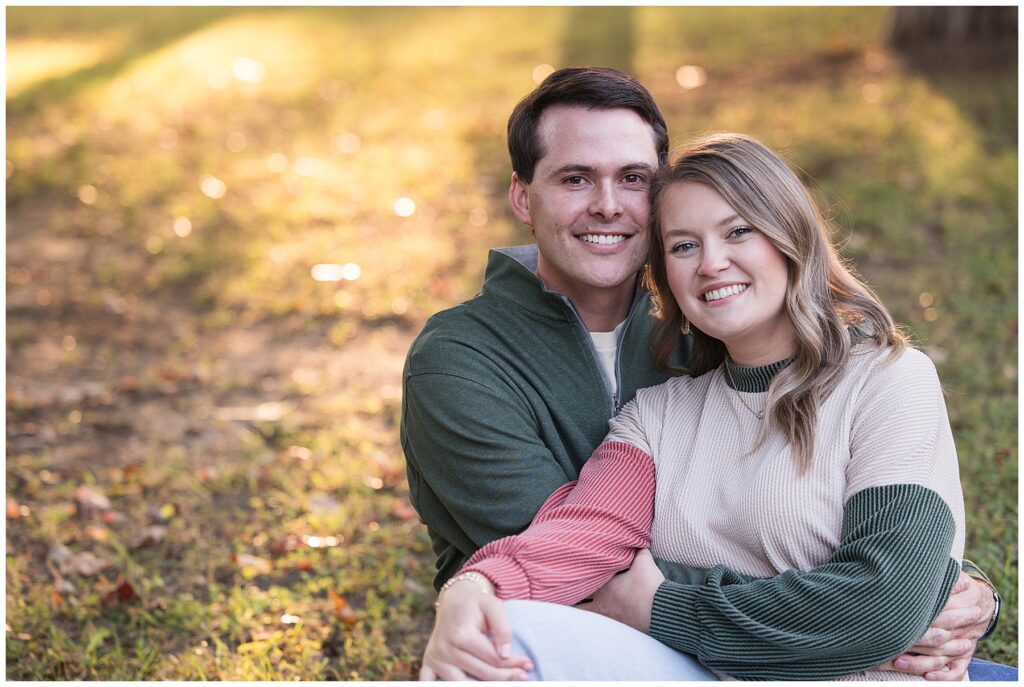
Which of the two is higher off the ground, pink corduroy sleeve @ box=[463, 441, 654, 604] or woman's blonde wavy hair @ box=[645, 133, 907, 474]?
woman's blonde wavy hair @ box=[645, 133, 907, 474]

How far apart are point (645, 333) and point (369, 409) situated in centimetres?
238

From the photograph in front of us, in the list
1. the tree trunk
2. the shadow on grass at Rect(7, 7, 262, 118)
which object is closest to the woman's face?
the tree trunk

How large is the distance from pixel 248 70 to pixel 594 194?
7.97 metres

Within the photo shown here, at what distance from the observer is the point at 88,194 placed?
25.7ft

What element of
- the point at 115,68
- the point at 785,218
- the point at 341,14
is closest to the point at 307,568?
the point at 785,218

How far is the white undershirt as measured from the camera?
3.14 meters

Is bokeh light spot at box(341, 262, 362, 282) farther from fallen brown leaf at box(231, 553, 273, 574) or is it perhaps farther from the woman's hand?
the woman's hand

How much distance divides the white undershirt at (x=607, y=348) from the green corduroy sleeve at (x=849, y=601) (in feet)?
2.73

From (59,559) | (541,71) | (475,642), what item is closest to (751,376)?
(475,642)

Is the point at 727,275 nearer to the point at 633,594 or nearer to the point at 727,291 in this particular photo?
the point at 727,291

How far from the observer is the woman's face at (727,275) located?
260cm

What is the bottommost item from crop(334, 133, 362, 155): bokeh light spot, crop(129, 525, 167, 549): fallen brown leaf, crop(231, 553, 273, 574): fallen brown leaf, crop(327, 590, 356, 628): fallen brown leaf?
crop(327, 590, 356, 628): fallen brown leaf

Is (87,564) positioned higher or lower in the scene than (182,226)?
lower

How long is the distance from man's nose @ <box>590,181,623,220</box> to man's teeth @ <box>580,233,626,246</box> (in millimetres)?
51
